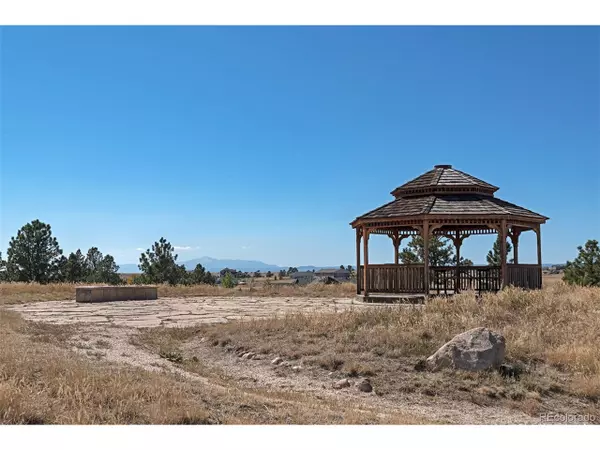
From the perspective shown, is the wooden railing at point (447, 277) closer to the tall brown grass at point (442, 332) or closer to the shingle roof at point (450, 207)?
the shingle roof at point (450, 207)

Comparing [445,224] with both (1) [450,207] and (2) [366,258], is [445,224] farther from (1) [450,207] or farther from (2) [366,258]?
(2) [366,258]

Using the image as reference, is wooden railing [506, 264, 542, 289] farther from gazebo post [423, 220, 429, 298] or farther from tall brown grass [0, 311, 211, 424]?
tall brown grass [0, 311, 211, 424]

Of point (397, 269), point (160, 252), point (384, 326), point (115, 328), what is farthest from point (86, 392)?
point (160, 252)

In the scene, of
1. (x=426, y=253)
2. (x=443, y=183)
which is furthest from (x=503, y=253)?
(x=443, y=183)

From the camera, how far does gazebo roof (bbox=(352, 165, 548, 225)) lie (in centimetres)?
1888

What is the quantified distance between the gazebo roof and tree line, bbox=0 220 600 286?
828 cm

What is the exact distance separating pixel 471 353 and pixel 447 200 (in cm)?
1216

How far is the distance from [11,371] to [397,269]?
1466cm

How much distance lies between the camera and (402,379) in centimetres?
811

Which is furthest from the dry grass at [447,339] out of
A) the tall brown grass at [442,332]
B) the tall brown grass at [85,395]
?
the tall brown grass at [85,395]

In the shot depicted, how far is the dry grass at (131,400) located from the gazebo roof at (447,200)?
512 inches

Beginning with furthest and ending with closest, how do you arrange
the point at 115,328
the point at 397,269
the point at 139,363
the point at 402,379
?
1. the point at 397,269
2. the point at 115,328
3. the point at 139,363
4. the point at 402,379

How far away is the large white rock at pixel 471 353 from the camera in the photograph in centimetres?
830

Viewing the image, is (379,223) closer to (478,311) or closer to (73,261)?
(478,311)
